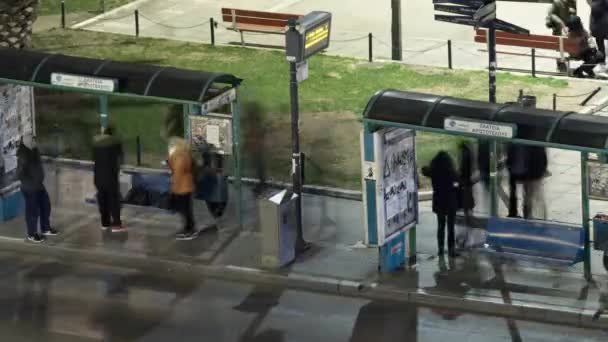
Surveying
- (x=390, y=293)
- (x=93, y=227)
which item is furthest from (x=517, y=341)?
(x=93, y=227)

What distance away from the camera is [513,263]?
70.4ft

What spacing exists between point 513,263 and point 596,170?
1.99 metres

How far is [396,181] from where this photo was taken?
2145cm

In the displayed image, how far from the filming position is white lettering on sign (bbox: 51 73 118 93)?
23039 millimetres

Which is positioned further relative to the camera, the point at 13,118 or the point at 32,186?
the point at 13,118

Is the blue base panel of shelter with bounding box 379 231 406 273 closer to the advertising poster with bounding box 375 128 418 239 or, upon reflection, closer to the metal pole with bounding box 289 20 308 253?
the advertising poster with bounding box 375 128 418 239

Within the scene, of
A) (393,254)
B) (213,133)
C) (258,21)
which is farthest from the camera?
(258,21)

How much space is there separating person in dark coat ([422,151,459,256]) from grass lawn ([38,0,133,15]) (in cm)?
1859

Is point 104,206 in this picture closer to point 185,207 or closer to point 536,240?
point 185,207

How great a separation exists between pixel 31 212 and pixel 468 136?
21.4 ft

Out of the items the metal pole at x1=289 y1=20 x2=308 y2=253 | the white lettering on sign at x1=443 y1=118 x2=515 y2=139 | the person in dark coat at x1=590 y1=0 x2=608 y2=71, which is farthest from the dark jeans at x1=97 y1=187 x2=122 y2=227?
the person in dark coat at x1=590 y1=0 x2=608 y2=71

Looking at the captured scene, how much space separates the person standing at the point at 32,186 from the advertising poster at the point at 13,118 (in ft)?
4.36

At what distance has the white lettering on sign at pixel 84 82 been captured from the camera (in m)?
23.0

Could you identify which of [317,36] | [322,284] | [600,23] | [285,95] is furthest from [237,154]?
[600,23]
